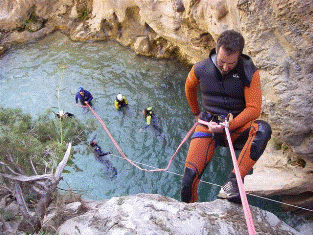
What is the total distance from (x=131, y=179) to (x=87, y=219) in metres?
3.36

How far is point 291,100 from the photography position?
430 cm

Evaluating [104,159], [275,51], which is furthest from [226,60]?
[104,159]

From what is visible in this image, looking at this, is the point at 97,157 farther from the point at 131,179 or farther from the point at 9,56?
the point at 9,56

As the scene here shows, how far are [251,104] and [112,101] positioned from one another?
530cm

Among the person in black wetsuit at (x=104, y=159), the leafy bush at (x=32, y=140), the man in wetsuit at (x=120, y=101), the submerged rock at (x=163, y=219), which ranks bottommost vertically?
the person in black wetsuit at (x=104, y=159)

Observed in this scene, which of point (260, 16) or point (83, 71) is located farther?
point (83, 71)

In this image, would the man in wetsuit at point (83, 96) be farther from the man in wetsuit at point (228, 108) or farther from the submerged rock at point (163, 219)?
the submerged rock at point (163, 219)

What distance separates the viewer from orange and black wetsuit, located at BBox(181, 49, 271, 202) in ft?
10.6

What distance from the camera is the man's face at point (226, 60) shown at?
9.91ft

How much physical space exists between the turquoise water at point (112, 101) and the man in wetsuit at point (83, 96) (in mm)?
282

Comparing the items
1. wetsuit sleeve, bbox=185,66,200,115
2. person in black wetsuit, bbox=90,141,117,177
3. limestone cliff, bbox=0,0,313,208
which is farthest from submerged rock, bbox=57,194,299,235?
person in black wetsuit, bbox=90,141,117,177

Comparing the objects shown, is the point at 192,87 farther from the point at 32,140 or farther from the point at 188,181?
the point at 32,140

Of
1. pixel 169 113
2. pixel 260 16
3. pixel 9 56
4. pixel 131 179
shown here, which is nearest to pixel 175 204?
pixel 260 16

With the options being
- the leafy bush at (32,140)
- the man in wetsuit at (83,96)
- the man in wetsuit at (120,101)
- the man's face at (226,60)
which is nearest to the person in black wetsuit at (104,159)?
the man in wetsuit at (120,101)
